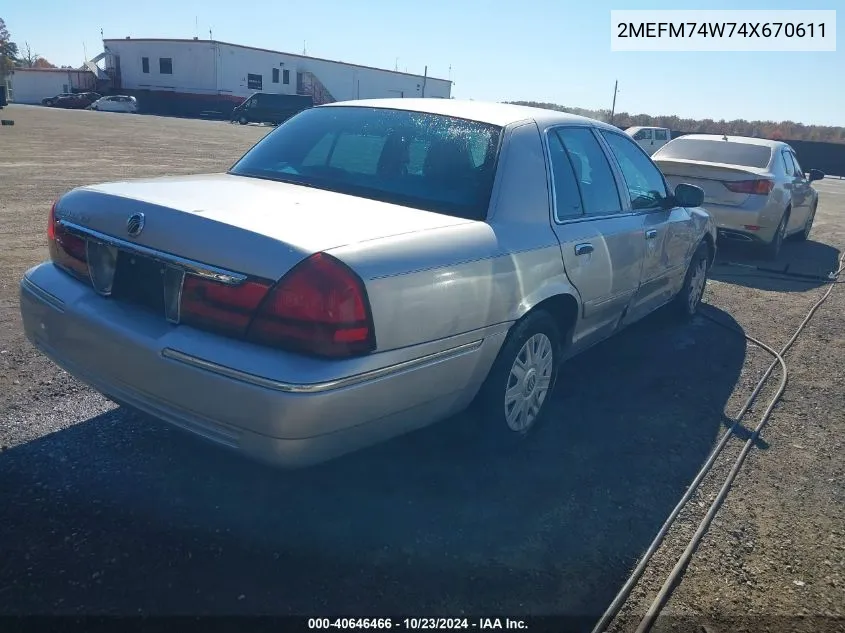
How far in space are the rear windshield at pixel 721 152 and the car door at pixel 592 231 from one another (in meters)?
5.52

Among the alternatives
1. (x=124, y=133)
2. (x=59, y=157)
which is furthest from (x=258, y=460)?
(x=124, y=133)

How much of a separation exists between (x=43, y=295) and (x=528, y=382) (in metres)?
2.22

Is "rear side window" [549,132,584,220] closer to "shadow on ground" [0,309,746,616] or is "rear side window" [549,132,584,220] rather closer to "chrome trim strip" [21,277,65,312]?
"shadow on ground" [0,309,746,616]

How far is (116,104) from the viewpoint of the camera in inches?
1945

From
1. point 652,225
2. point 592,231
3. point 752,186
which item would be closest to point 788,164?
point 752,186

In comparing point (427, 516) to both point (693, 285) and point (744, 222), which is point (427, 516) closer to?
point (693, 285)

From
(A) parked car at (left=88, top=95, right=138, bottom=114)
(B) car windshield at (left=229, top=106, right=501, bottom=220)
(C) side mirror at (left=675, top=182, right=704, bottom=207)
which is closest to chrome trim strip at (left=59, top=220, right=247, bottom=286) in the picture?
(B) car windshield at (left=229, top=106, right=501, bottom=220)

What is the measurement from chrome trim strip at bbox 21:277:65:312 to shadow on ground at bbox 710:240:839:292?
6992mm

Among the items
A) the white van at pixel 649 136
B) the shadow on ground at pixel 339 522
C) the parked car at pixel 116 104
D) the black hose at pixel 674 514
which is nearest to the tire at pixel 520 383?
the shadow on ground at pixel 339 522

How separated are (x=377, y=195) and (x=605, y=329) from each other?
176 cm

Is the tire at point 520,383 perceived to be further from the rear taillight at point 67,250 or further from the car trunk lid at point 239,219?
the rear taillight at point 67,250

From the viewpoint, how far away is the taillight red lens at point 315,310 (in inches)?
95.1

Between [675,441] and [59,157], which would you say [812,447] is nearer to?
[675,441]

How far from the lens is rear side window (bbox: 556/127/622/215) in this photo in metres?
3.96
